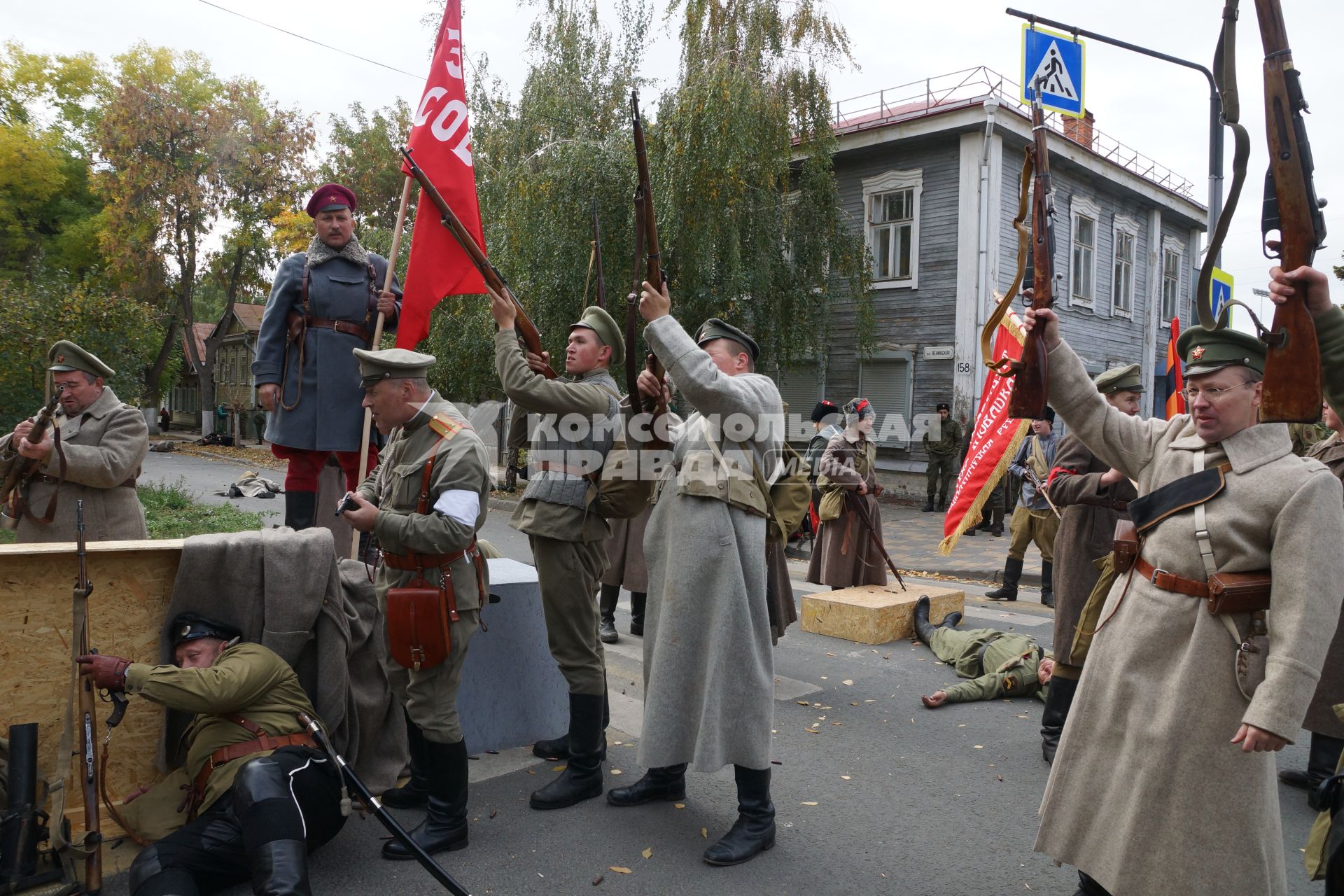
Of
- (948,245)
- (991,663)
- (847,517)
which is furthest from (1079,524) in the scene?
(948,245)

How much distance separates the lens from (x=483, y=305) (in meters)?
16.0

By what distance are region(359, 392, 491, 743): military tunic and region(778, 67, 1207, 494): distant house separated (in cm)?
1470

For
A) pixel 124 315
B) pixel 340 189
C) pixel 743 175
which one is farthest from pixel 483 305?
pixel 340 189

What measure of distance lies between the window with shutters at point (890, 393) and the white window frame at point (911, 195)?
1.52 meters

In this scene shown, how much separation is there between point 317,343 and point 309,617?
193cm

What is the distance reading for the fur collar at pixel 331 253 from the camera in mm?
5055

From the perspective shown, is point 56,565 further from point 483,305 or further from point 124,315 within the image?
point 124,315

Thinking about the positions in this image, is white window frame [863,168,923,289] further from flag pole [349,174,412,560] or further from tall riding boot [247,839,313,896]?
tall riding boot [247,839,313,896]

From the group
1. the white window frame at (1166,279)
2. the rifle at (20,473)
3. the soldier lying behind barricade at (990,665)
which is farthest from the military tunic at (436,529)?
the white window frame at (1166,279)

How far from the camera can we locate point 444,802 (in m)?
3.59

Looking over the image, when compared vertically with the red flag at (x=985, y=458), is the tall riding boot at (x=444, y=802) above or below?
below

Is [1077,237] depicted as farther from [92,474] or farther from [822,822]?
[92,474]

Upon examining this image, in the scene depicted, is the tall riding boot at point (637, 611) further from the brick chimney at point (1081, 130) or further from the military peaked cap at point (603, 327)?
the brick chimney at point (1081, 130)

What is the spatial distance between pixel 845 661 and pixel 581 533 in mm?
3305
